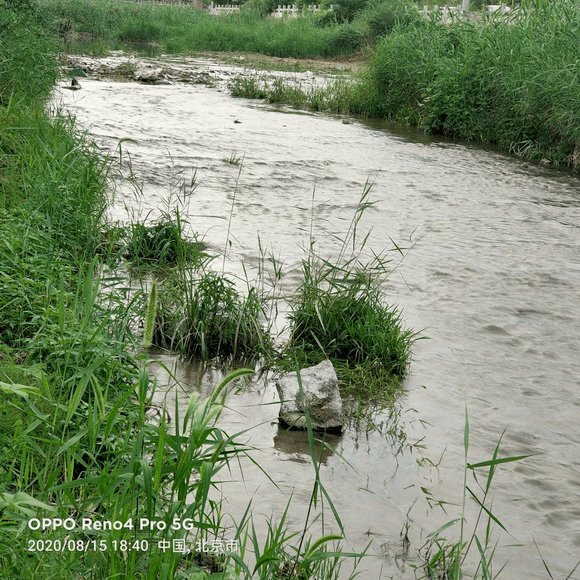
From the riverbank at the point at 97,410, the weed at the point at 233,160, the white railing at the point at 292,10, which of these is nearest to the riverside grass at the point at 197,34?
the white railing at the point at 292,10

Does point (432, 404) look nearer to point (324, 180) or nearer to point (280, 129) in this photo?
point (324, 180)

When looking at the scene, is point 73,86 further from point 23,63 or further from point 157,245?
point 157,245

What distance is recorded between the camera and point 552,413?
3693 millimetres

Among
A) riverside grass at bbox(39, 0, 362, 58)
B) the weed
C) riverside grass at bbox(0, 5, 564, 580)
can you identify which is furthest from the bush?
riverside grass at bbox(0, 5, 564, 580)

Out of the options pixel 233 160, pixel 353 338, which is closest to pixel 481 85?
pixel 233 160

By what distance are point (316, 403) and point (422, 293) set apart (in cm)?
219

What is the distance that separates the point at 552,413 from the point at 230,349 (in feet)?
5.69

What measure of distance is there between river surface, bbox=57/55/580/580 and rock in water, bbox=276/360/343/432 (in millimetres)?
84

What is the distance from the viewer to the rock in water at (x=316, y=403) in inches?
128

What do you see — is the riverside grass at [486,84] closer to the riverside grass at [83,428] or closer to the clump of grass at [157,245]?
the clump of grass at [157,245]

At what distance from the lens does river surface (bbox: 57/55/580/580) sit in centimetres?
283

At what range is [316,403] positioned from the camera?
3.25m

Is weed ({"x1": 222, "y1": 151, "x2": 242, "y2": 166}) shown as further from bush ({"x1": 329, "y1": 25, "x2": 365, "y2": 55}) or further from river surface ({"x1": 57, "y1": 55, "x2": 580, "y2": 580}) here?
bush ({"x1": 329, "y1": 25, "x2": 365, "y2": 55})

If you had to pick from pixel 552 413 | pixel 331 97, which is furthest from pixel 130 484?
pixel 331 97
